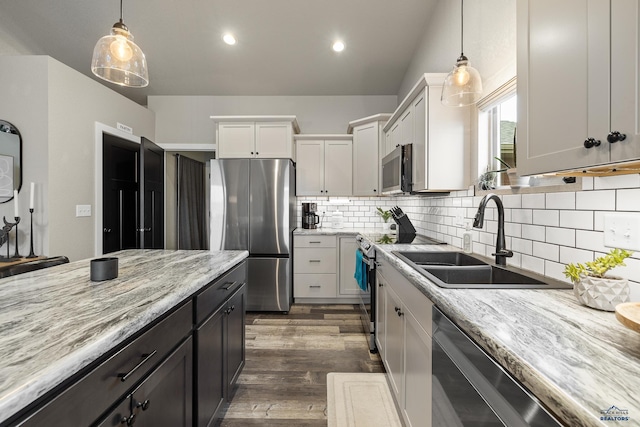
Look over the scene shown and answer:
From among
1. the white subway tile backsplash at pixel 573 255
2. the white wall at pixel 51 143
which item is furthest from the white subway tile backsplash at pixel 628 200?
the white wall at pixel 51 143

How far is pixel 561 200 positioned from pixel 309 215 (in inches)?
128

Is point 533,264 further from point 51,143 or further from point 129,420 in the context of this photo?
→ point 51,143

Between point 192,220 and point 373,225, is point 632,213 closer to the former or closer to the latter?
point 373,225

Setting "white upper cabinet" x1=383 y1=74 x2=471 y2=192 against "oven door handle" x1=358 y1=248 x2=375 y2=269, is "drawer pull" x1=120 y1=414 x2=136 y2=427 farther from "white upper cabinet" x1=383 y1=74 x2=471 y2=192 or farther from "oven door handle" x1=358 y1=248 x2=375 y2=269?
"white upper cabinet" x1=383 y1=74 x2=471 y2=192

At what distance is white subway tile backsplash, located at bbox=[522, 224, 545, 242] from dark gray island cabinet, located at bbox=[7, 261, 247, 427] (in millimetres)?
1618

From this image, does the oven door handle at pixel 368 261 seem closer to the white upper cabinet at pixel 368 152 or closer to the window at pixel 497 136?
the window at pixel 497 136

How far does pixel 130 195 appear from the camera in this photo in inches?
158

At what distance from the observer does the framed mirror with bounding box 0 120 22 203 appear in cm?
285

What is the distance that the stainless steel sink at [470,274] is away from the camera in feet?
3.96

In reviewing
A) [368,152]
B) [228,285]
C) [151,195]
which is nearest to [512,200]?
[228,285]

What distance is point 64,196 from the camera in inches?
120

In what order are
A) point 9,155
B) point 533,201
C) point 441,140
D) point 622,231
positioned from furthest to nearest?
point 9,155, point 441,140, point 533,201, point 622,231

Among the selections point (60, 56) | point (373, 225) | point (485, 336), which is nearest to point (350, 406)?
point (485, 336)

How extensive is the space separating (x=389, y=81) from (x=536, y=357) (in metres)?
4.15
